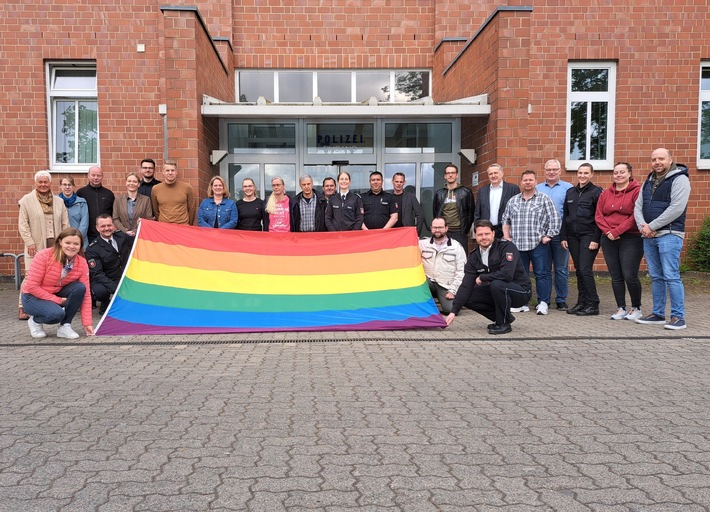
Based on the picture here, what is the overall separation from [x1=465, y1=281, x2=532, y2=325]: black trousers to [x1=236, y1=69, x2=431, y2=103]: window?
8.33 meters

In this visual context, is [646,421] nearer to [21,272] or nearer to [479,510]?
[479,510]

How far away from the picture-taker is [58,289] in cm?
699

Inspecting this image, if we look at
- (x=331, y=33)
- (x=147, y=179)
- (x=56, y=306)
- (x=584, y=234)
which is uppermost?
(x=331, y=33)

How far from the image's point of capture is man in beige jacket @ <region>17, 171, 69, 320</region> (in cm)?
820

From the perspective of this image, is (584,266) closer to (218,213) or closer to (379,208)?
(379,208)

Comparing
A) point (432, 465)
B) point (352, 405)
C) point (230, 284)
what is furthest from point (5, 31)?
point (432, 465)

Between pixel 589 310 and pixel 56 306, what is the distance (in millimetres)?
7046

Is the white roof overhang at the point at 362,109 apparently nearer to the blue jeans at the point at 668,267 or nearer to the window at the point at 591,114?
the window at the point at 591,114

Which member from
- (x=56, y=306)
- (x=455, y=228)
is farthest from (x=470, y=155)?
(x=56, y=306)

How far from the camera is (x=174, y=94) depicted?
10.4 metres

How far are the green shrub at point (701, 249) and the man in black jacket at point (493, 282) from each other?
712 centimetres

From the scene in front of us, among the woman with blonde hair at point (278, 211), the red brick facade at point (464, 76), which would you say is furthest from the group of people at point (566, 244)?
the red brick facade at point (464, 76)

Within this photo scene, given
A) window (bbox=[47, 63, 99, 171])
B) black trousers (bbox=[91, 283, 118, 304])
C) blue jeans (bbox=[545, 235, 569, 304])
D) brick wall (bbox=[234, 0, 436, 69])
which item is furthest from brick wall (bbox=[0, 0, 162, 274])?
blue jeans (bbox=[545, 235, 569, 304])

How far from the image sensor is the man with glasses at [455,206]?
927cm
